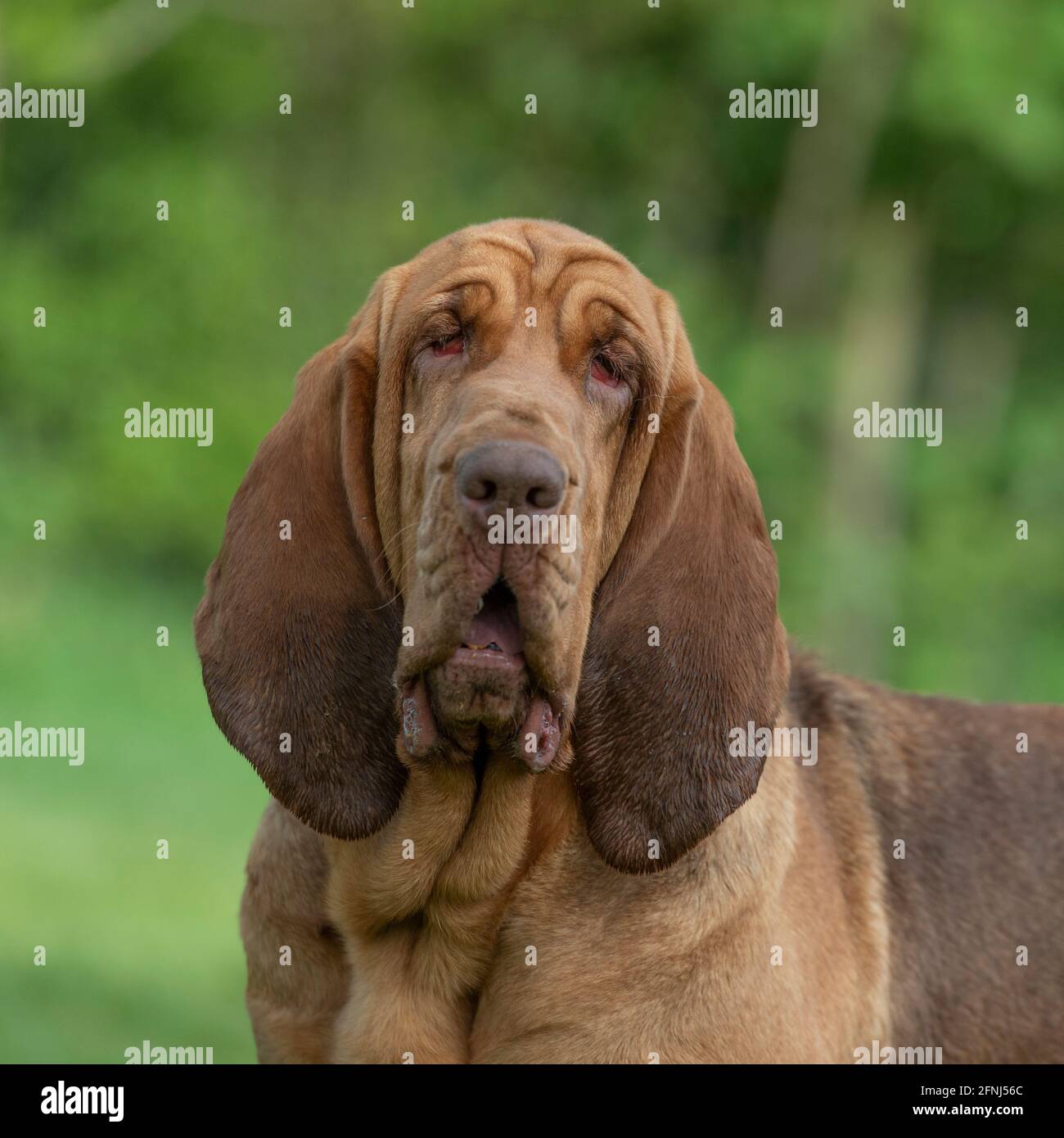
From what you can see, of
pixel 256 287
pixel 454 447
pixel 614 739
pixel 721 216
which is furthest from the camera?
pixel 721 216

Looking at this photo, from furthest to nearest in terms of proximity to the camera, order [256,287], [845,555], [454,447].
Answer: [256,287] → [845,555] → [454,447]

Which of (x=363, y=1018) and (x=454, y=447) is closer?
(x=454, y=447)

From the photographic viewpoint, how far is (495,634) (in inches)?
155

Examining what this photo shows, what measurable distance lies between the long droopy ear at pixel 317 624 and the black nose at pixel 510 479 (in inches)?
25.9

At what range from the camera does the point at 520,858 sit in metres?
4.30

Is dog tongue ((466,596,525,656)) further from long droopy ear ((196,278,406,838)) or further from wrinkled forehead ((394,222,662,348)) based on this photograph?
wrinkled forehead ((394,222,662,348))

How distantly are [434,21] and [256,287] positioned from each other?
3.96 m

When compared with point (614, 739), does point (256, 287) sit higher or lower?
higher

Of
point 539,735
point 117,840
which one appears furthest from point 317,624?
point 117,840

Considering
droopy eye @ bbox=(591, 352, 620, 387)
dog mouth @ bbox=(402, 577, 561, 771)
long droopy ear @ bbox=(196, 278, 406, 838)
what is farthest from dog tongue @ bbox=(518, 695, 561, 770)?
Result: droopy eye @ bbox=(591, 352, 620, 387)

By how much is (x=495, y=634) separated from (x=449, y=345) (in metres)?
0.85
